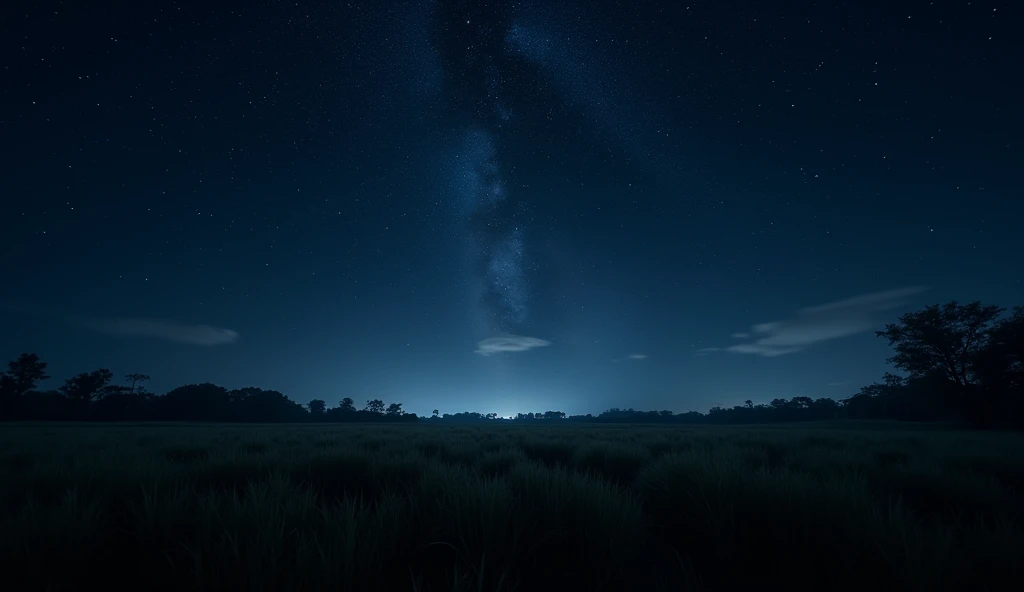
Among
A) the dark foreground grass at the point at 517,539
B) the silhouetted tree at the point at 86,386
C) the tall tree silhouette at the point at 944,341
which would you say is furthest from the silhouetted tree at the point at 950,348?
the silhouetted tree at the point at 86,386

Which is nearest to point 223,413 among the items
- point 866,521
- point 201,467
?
point 201,467

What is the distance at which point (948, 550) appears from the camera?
5.93ft

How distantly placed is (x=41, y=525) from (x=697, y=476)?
4496mm

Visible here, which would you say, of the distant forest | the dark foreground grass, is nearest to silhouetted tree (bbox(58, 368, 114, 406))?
the distant forest

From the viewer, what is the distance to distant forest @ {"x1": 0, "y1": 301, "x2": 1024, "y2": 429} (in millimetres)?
28031

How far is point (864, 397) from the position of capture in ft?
234

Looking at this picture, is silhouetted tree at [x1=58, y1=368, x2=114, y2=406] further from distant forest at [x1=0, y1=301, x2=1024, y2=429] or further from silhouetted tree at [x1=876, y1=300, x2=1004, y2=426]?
silhouetted tree at [x1=876, y1=300, x2=1004, y2=426]

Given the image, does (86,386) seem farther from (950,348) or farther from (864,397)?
(864,397)

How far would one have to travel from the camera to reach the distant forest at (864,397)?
92.0 feet

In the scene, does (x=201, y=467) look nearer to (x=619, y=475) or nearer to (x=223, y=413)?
(x=619, y=475)

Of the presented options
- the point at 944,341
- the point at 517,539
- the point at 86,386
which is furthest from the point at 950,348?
the point at 86,386

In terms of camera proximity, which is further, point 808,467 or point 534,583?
point 808,467

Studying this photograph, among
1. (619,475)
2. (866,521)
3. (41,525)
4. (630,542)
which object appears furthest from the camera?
(619,475)

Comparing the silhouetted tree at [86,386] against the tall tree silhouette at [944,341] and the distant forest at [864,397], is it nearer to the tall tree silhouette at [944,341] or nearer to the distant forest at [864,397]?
the distant forest at [864,397]
